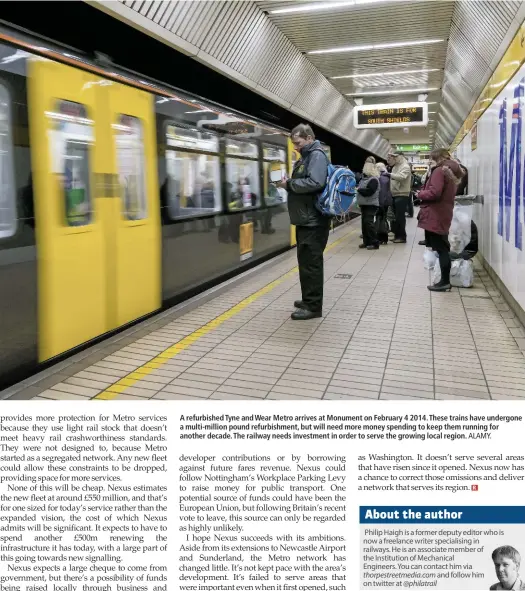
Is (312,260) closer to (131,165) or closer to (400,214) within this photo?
(131,165)

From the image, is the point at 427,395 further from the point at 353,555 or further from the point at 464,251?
the point at 464,251

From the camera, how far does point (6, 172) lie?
114 inches

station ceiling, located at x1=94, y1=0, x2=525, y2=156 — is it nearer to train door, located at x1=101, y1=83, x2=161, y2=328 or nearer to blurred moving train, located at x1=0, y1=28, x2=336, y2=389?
blurred moving train, located at x1=0, y1=28, x2=336, y2=389

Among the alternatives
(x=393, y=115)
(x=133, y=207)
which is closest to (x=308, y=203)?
(x=133, y=207)

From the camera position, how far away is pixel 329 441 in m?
1.97

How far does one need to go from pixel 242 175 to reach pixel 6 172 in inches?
164

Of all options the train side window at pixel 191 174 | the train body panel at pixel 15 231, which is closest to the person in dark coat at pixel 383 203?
the train side window at pixel 191 174

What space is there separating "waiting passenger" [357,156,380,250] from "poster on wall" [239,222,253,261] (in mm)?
2201

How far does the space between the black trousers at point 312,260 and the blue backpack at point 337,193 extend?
0.67ft

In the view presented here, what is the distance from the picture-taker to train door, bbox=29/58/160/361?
3.22 m

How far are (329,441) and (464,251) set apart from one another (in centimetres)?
471

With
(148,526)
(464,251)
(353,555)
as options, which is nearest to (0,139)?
(148,526)

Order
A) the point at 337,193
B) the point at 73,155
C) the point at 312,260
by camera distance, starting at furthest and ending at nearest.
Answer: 1. the point at 312,260
2. the point at 337,193
3. the point at 73,155

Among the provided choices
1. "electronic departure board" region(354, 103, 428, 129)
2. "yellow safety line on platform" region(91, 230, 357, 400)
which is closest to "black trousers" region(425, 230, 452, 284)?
"yellow safety line on platform" region(91, 230, 357, 400)
